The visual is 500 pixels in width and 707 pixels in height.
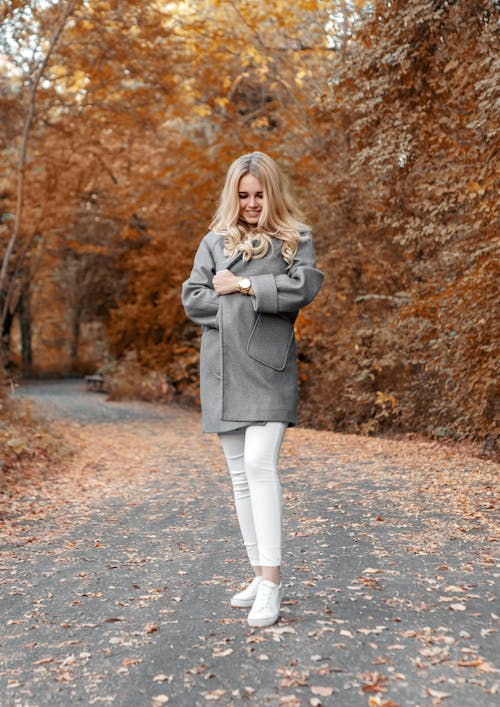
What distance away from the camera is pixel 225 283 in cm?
324

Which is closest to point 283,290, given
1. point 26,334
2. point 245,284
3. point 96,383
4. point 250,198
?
point 245,284

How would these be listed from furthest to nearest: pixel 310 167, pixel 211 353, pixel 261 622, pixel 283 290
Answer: pixel 310 167 → pixel 211 353 → pixel 283 290 → pixel 261 622

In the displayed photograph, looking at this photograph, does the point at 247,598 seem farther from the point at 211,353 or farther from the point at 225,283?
the point at 225,283

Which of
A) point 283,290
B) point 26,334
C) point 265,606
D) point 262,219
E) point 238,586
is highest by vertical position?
point 262,219

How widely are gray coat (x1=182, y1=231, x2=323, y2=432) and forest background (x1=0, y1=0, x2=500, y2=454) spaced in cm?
381

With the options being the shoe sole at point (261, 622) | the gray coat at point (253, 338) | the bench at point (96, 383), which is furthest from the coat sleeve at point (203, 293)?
the bench at point (96, 383)

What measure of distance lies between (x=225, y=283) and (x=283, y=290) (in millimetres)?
247

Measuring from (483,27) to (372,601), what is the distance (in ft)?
19.3

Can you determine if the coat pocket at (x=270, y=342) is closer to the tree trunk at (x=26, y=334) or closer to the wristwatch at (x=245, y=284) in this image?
the wristwatch at (x=245, y=284)

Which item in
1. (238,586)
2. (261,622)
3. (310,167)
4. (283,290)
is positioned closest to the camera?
(261,622)

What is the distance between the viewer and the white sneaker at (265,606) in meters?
3.09

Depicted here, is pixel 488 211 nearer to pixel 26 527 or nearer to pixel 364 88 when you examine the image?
pixel 364 88

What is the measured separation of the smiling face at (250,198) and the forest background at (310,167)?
3.76 m

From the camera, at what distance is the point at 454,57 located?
24.4 feet
